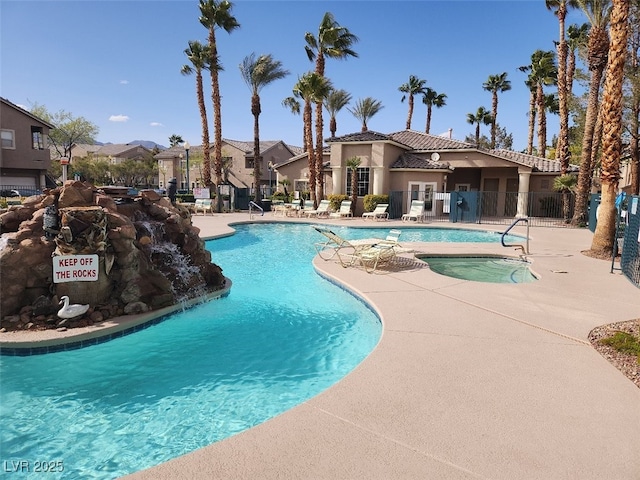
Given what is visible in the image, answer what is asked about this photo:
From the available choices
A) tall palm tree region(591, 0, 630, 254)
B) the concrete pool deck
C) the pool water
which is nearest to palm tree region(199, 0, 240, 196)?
the pool water

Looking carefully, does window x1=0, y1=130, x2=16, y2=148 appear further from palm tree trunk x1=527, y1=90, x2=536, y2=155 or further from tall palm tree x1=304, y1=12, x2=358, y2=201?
palm tree trunk x1=527, y1=90, x2=536, y2=155

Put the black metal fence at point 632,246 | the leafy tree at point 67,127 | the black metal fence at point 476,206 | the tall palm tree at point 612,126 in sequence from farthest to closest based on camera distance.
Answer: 1. the leafy tree at point 67,127
2. the black metal fence at point 476,206
3. the tall palm tree at point 612,126
4. the black metal fence at point 632,246

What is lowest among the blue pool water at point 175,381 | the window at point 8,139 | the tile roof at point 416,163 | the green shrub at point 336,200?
the blue pool water at point 175,381

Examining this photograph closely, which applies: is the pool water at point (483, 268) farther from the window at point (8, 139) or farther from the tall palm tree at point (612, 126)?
the window at point (8, 139)

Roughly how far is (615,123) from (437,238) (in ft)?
26.1

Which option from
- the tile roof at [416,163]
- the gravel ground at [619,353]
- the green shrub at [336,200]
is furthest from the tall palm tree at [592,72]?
the gravel ground at [619,353]

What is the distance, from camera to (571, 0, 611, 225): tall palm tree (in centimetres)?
1638

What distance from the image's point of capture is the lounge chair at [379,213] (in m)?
23.5

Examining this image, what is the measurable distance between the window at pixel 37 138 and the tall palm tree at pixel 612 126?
35.5 meters

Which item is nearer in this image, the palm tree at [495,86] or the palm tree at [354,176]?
the palm tree at [354,176]

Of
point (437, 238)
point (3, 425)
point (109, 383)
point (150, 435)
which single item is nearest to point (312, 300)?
point (109, 383)

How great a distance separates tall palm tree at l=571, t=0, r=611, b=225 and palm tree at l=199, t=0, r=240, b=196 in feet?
69.4

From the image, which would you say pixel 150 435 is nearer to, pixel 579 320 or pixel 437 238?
pixel 579 320

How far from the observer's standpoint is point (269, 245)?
49.6ft
